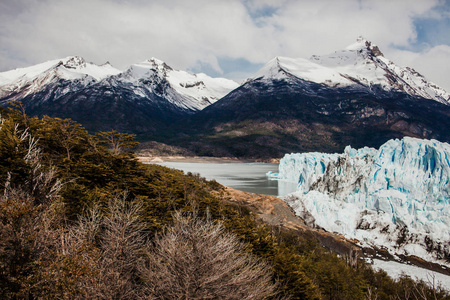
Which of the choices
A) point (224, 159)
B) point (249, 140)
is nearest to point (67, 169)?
point (224, 159)

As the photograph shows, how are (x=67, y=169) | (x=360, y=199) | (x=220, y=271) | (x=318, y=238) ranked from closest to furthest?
(x=220, y=271) → (x=67, y=169) → (x=318, y=238) → (x=360, y=199)

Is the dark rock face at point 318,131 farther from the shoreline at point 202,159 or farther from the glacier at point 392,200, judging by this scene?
the glacier at point 392,200

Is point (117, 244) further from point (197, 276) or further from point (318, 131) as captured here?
point (318, 131)

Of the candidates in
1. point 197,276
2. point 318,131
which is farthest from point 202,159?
point 197,276

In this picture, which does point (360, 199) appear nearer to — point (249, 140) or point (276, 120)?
point (249, 140)

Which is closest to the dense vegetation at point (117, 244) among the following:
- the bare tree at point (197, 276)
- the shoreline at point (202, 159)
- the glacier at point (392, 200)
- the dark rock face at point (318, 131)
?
the bare tree at point (197, 276)
